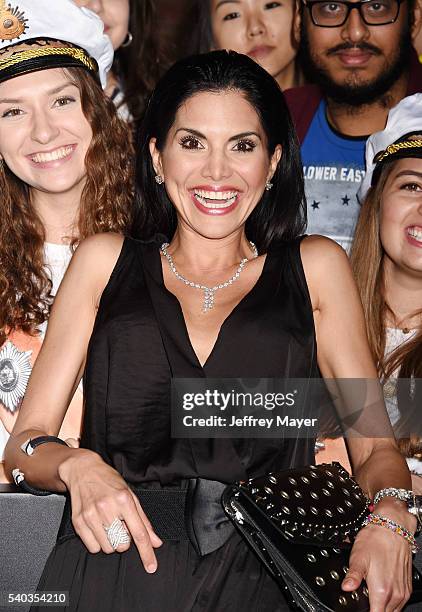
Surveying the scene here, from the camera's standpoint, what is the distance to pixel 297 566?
213cm

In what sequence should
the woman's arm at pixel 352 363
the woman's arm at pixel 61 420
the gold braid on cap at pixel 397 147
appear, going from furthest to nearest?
the gold braid on cap at pixel 397 147, the woman's arm at pixel 352 363, the woman's arm at pixel 61 420

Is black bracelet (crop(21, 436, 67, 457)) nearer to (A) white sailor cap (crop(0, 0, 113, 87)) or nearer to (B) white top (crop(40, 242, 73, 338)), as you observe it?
(B) white top (crop(40, 242, 73, 338))

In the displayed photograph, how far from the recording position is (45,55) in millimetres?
3250

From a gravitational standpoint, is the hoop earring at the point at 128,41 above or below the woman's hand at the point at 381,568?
above

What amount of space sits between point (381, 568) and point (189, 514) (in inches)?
17.8

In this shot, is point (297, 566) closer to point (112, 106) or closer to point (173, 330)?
point (173, 330)

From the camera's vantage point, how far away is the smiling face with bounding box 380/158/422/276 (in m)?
3.36

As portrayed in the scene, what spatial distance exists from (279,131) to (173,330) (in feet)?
2.04

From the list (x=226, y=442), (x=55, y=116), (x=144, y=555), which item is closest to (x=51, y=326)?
(x=226, y=442)

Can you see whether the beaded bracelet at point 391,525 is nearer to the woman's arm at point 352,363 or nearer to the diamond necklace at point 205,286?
the woman's arm at point 352,363

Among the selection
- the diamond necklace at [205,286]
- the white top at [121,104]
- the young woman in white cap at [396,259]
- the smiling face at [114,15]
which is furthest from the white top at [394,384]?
the smiling face at [114,15]

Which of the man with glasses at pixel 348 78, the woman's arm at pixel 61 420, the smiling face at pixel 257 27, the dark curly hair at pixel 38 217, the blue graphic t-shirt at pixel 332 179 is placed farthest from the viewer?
the smiling face at pixel 257 27

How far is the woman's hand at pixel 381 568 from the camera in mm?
2158

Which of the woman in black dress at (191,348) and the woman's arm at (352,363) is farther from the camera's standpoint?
the woman's arm at (352,363)
